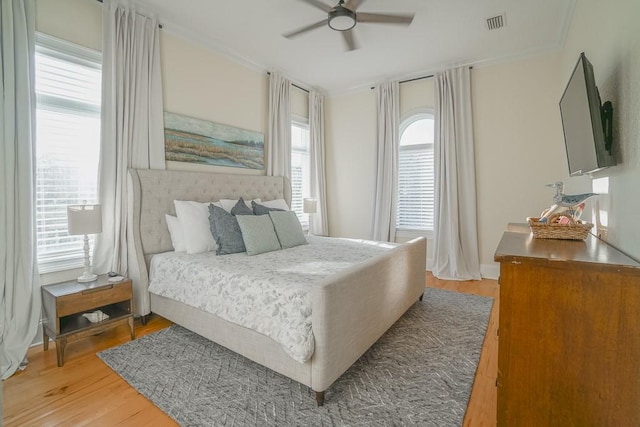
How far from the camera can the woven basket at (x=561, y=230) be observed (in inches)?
64.2

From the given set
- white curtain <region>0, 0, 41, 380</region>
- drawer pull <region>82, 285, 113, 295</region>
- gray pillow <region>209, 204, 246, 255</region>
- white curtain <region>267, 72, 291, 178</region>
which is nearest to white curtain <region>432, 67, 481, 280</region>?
white curtain <region>267, 72, 291, 178</region>

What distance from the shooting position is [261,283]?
2035 mm

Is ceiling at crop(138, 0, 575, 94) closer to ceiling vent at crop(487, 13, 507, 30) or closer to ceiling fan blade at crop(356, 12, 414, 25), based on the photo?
ceiling vent at crop(487, 13, 507, 30)

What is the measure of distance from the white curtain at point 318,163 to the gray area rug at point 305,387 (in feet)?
9.48

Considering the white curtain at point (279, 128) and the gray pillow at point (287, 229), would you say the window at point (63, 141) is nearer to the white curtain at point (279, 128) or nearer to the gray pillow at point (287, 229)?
the gray pillow at point (287, 229)

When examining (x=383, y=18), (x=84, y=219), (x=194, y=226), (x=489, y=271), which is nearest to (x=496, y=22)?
(x=383, y=18)

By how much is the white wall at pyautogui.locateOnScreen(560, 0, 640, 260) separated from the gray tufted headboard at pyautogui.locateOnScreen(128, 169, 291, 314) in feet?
11.1

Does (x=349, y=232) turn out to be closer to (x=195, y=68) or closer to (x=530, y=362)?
(x=195, y=68)

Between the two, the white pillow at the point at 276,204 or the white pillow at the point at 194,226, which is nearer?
the white pillow at the point at 194,226

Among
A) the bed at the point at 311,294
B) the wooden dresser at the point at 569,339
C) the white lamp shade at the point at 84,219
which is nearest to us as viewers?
the wooden dresser at the point at 569,339

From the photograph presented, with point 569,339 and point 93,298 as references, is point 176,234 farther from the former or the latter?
point 569,339

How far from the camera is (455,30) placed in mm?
3500

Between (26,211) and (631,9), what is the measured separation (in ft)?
13.0

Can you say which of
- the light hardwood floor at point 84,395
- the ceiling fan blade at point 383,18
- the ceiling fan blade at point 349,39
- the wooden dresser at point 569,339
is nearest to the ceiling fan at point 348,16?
the ceiling fan blade at point 383,18
